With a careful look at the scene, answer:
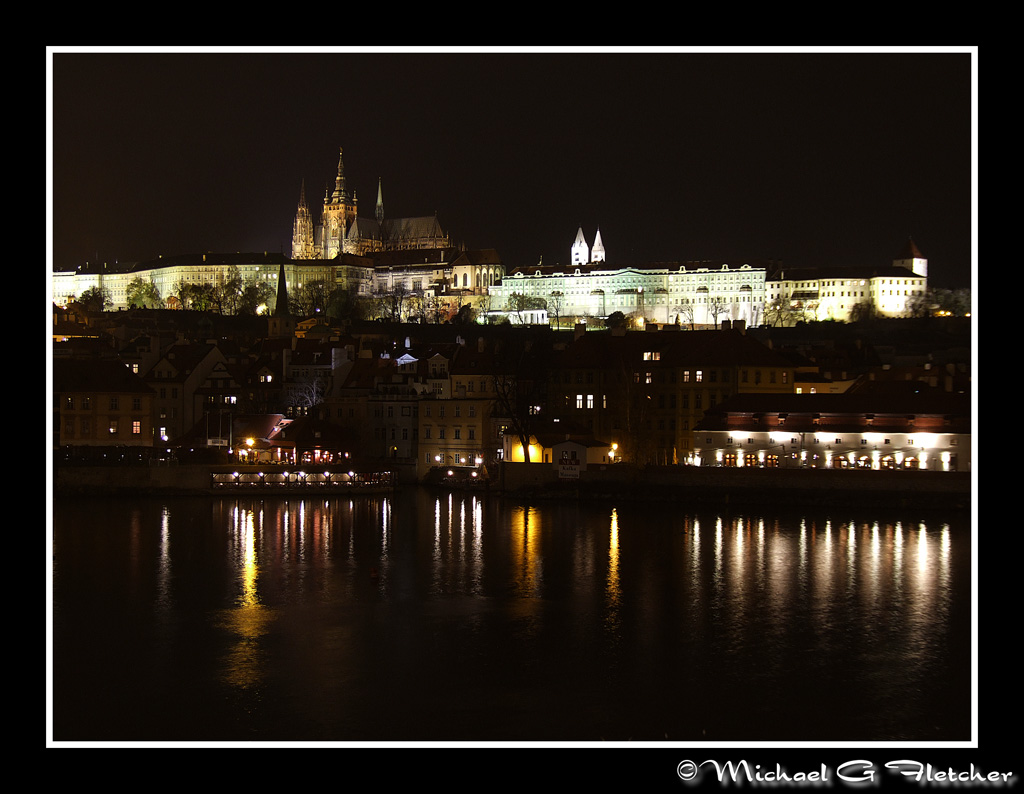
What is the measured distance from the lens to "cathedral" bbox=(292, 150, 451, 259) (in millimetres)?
105375

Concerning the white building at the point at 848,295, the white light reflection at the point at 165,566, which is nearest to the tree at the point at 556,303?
the white building at the point at 848,295

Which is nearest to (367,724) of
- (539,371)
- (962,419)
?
(962,419)

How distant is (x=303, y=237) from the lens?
105 m

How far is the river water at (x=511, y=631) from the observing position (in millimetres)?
10672

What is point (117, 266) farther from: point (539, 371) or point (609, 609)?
point (609, 609)

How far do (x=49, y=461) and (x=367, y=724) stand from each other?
399 cm

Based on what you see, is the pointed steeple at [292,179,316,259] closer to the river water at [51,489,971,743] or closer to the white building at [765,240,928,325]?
the white building at [765,240,928,325]

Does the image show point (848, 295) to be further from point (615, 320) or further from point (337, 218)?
point (337, 218)

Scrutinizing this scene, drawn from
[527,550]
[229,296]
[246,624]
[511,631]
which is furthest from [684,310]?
[246,624]

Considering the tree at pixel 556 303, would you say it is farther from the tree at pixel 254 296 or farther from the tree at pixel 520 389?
the tree at pixel 520 389

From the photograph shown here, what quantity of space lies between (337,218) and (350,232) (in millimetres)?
2512

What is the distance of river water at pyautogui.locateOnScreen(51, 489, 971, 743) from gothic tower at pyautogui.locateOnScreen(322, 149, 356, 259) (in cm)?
8745

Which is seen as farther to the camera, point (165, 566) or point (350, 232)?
point (350, 232)

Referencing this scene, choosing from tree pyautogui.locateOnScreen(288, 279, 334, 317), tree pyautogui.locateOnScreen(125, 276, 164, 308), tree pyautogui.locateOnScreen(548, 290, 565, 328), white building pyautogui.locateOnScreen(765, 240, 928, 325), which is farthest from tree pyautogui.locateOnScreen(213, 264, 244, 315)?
white building pyautogui.locateOnScreen(765, 240, 928, 325)
